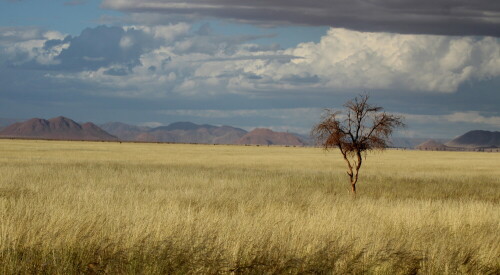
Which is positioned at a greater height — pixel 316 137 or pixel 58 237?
pixel 316 137

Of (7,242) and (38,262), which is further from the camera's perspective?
(7,242)

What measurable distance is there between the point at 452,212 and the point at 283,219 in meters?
6.27

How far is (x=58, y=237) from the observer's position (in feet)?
36.9

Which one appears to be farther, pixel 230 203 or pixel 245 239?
pixel 230 203

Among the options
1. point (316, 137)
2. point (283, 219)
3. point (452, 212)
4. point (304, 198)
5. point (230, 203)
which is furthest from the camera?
point (316, 137)

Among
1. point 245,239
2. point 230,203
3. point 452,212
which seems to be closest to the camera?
point 245,239

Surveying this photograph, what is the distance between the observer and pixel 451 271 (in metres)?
10.9

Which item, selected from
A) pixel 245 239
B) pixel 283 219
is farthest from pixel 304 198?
pixel 245 239

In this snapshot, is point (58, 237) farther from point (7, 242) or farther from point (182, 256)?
point (182, 256)

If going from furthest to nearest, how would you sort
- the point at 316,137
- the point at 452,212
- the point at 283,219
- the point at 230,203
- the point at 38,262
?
the point at 316,137, the point at 230,203, the point at 452,212, the point at 283,219, the point at 38,262

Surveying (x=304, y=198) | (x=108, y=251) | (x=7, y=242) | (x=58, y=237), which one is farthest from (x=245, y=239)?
(x=304, y=198)

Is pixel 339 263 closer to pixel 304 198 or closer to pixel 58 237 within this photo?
pixel 58 237

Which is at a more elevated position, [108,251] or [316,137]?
[316,137]

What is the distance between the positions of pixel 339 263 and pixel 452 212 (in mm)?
Result: 8880
